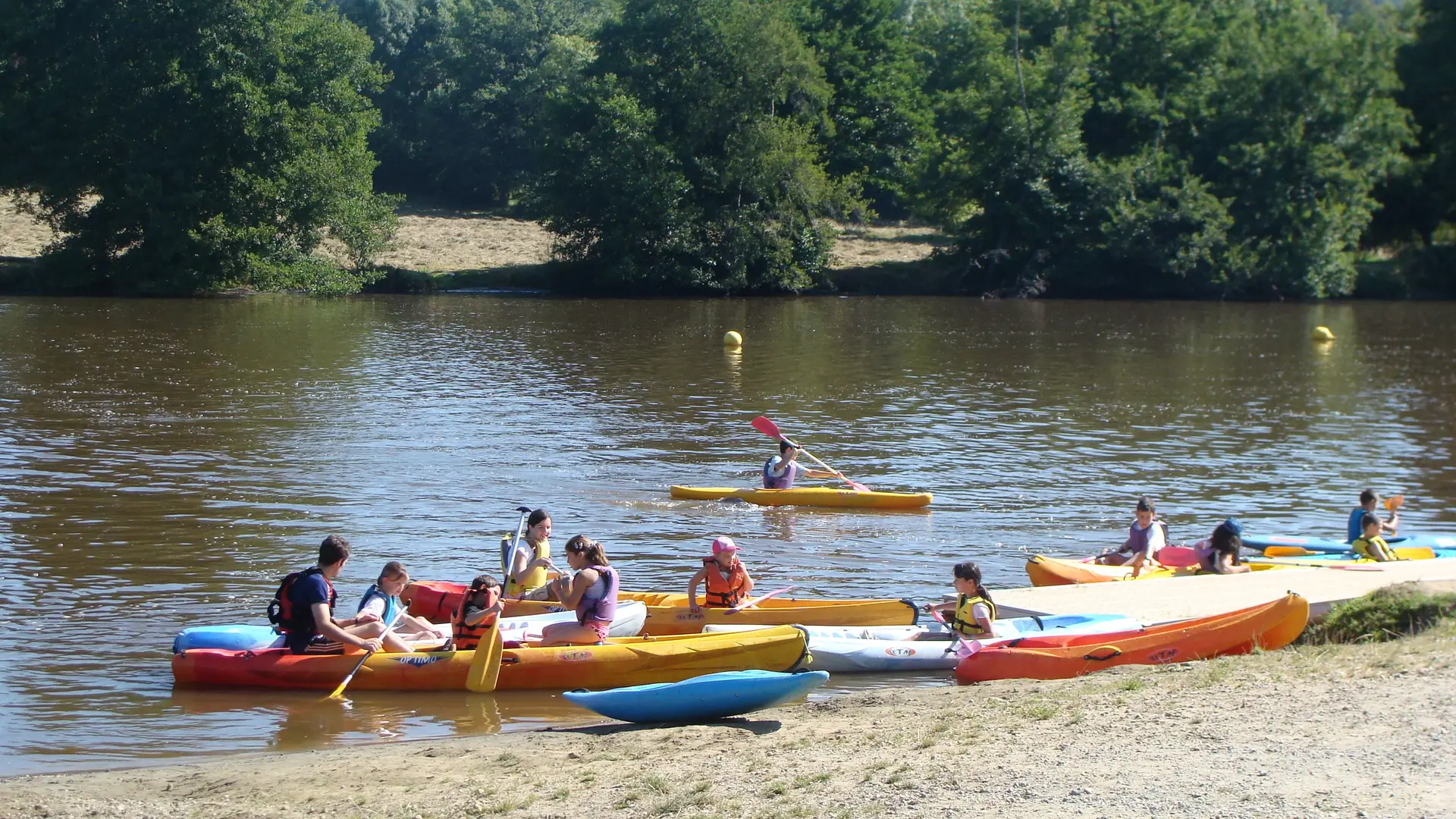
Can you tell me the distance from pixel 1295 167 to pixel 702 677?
45.5m

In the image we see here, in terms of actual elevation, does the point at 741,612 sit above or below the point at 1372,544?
below

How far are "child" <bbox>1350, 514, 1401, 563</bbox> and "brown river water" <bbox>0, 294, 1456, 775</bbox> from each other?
2.77 m

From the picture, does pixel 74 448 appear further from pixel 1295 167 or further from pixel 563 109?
pixel 1295 167

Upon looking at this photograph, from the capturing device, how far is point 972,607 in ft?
35.7

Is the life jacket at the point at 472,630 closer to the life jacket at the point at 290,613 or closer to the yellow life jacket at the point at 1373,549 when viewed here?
the life jacket at the point at 290,613

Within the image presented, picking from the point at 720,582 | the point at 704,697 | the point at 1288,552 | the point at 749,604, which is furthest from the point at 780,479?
the point at 704,697

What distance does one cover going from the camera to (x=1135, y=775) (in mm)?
6746

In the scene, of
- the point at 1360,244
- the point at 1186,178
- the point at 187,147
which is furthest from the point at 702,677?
the point at 1360,244

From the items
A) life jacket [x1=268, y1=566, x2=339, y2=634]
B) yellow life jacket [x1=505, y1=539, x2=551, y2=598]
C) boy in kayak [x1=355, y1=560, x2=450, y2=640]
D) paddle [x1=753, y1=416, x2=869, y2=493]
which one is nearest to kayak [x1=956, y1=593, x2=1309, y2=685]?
yellow life jacket [x1=505, y1=539, x2=551, y2=598]

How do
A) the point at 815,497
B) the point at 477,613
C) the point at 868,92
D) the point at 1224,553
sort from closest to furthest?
the point at 477,613
the point at 1224,553
the point at 815,497
the point at 868,92

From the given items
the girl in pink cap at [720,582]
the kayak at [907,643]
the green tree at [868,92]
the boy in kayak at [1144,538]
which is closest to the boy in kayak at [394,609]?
the girl in pink cap at [720,582]

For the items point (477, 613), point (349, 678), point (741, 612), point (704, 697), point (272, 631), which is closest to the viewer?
point (704, 697)

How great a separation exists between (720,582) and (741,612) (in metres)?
0.30

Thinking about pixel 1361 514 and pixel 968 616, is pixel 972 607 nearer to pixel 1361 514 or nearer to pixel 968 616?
pixel 968 616
